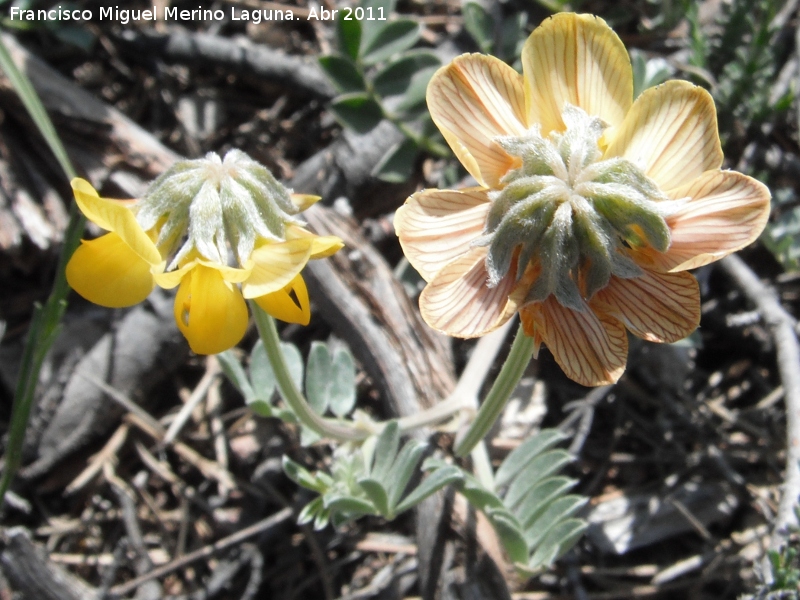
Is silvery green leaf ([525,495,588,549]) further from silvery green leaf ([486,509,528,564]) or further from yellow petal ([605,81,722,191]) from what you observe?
yellow petal ([605,81,722,191])

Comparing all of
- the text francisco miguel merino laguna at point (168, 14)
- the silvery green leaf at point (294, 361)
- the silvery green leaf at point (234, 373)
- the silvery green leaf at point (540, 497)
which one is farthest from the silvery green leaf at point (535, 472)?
the text francisco miguel merino laguna at point (168, 14)

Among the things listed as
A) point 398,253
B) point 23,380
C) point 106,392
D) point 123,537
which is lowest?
point 123,537

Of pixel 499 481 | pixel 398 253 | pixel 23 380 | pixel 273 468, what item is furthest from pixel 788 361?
pixel 23 380

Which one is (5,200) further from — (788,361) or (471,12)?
(788,361)

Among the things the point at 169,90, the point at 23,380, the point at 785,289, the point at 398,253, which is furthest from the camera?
the point at 169,90

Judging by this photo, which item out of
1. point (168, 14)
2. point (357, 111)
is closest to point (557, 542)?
point (357, 111)

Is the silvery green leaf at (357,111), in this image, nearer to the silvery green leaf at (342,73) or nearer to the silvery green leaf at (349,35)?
the silvery green leaf at (342,73)
